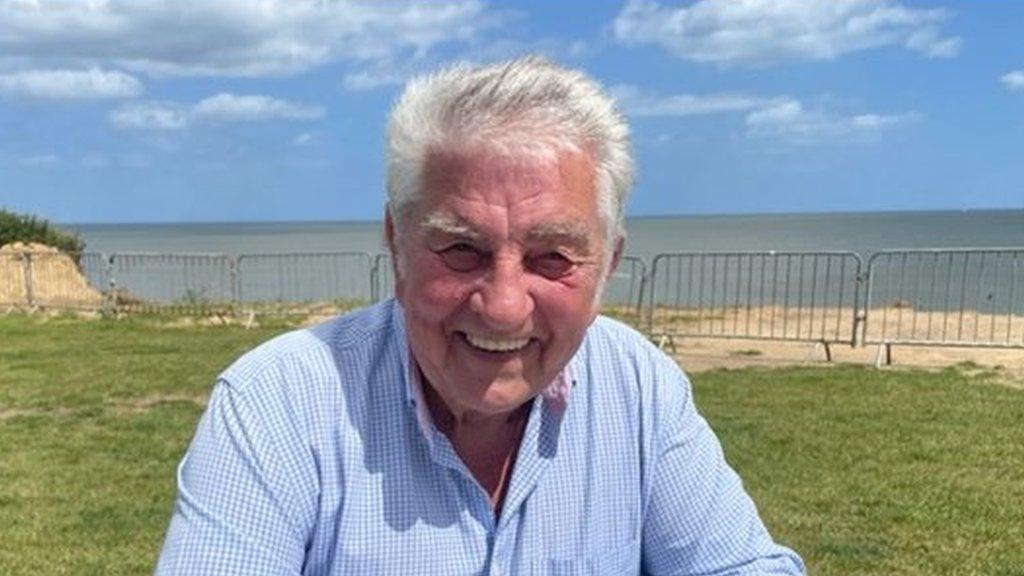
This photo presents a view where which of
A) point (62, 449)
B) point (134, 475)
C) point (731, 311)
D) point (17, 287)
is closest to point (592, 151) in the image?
point (134, 475)

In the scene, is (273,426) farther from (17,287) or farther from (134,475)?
(17,287)

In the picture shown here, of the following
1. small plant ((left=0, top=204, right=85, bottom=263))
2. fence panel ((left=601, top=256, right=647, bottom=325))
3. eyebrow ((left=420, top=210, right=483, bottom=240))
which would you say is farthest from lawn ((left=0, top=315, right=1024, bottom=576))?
small plant ((left=0, top=204, right=85, bottom=263))

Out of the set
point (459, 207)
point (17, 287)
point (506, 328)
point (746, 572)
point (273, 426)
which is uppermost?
point (459, 207)

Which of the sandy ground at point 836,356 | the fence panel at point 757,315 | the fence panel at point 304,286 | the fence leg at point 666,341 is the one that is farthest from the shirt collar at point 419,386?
the fence panel at point 304,286

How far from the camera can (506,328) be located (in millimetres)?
1591

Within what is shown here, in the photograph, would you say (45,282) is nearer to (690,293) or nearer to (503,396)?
(690,293)

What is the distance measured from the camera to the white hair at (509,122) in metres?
1.53

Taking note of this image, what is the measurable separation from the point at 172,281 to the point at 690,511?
2225 cm

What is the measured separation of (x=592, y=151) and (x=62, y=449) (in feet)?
23.3

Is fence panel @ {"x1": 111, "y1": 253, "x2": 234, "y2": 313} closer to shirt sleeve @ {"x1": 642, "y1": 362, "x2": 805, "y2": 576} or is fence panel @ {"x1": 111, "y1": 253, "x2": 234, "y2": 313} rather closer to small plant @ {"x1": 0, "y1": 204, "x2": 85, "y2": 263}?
small plant @ {"x1": 0, "y1": 204, "x2": 85, "y2": 263}

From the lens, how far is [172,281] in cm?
2298

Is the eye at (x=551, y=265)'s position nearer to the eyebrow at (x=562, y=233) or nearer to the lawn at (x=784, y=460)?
the eyebrow at (x=562, y=233)

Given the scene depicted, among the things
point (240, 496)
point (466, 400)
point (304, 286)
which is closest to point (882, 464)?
point (466, 400)

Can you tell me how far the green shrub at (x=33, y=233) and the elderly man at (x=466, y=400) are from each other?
89.2ft
